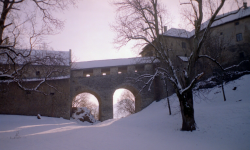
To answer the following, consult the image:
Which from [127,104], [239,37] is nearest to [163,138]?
[239,37]

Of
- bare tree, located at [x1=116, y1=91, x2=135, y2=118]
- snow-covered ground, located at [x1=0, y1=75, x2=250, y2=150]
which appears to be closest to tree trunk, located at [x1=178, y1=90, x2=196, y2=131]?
snow-covered ground, located at [x1=0, y1=75, x2=250, y2=150]

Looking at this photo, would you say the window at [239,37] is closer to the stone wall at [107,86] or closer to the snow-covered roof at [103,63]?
the stone wall at [107,86]

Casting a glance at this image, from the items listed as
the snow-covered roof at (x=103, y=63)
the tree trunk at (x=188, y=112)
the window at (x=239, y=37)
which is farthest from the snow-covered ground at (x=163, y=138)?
the window at (x=239, y=37)

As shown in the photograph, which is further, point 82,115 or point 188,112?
point 82,115

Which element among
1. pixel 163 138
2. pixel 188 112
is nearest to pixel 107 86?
pixel 163 138

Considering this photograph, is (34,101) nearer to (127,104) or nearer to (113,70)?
(113,70)

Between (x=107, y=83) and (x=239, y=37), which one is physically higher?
(x=239, y=37)

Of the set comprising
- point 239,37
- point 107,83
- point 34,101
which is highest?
point 239,37

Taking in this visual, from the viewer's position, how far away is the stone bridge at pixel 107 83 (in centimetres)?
2364

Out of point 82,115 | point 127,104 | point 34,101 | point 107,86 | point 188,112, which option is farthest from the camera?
point 127,104

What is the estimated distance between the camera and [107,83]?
24.3 meters

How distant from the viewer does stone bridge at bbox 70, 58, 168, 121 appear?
23.6 meters

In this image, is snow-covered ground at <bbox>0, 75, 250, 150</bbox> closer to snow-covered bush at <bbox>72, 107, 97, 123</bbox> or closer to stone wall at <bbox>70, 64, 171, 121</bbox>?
stone wall at <bbox>70, 64, 171, 121</bbox>

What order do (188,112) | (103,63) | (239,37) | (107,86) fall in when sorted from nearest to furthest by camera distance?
1. (188,112)
2. (107,86)
3. (103,63)
4. (239,37)
